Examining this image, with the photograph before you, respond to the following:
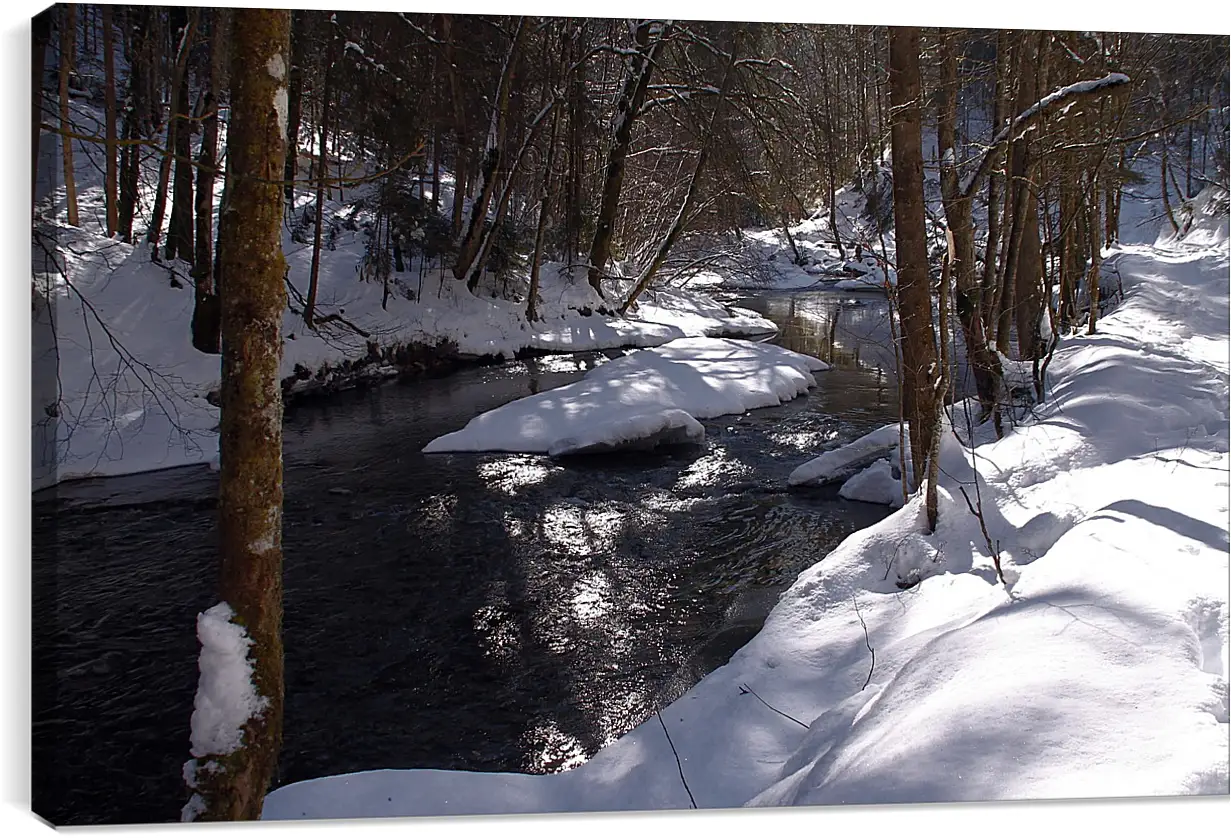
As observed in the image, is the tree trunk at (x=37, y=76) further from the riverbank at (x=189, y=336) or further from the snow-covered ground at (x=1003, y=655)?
the snow-covered ground at (x=1003, y=655)

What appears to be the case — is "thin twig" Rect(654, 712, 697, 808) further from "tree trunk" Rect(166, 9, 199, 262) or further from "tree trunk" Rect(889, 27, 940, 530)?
"tree trunk" Rect(166, 9, 199, 262)

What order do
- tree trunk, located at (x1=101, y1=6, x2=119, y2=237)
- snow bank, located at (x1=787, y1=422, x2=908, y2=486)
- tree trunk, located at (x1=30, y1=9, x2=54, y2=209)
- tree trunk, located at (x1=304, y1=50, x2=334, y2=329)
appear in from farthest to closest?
tree trunk, located at (x1=304, y1=50, x2=334, y2=329) → snow bank, located at (x1=787, y1=422, x2=908, y2=486) → tree trunk, located at (x1=101, y1=6, x2=119, y2=237) → tree trunk, located at (x1=30, y1=9, x2=54, y2=209)

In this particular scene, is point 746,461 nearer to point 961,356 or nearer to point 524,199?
point 961,356

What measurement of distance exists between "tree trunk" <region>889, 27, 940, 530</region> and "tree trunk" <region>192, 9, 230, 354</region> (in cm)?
349

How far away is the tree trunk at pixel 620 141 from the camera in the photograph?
7.74m

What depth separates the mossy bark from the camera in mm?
2062

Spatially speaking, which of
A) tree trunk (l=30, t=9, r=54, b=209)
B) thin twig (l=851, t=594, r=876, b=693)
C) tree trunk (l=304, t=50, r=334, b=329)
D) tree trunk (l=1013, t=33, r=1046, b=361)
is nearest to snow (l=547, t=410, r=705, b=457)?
tree trunk (l=1013, t=33, r=1046, b=361)

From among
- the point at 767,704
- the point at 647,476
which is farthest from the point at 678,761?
A: the point at 647,476

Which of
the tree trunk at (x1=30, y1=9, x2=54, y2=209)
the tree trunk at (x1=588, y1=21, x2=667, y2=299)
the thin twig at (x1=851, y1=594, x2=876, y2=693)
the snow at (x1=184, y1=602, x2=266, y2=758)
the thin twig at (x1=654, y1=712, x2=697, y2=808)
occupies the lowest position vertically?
the thin twig at (x1=654, y1=712, x2=697, y2=808)

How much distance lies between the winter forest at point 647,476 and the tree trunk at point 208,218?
0.06 metres

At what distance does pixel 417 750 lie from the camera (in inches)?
119

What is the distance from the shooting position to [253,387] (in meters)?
2.09

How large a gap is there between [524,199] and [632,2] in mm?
8456

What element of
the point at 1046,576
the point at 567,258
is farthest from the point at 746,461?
the point at 567,258
